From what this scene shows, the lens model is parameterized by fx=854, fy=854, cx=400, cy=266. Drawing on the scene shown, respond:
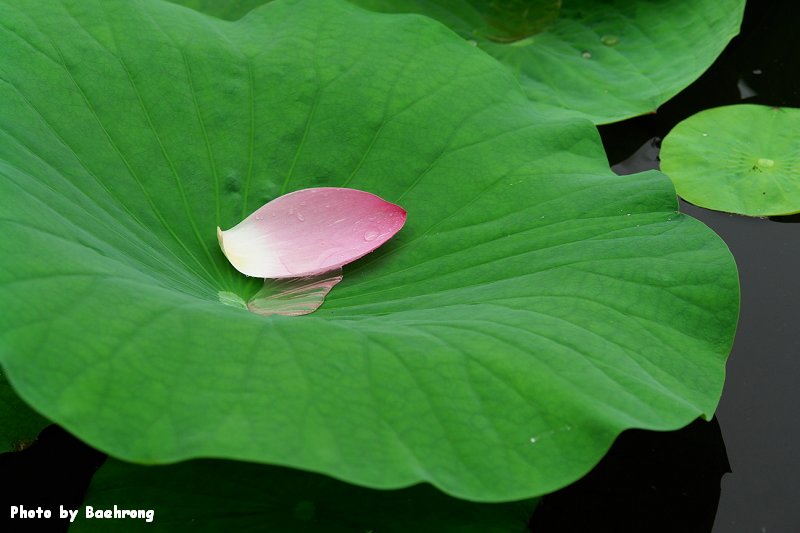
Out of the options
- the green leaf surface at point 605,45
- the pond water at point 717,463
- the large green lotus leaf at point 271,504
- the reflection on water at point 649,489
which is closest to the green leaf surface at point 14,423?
the pond water at point 717,463

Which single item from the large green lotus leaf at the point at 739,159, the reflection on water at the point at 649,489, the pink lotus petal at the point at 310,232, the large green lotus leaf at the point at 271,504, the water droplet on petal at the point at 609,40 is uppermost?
the water droplet on petal at the point at 609,40

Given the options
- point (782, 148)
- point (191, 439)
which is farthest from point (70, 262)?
point (782, 148)

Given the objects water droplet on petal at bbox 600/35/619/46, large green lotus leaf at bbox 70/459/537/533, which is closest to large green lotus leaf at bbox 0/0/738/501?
large green lotus leaf at bbox 70/459/537/533

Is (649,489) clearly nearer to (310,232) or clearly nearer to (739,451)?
(739,451)

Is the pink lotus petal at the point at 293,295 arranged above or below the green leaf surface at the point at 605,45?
below

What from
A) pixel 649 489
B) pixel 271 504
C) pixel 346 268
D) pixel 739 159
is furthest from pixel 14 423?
pixel 739 159

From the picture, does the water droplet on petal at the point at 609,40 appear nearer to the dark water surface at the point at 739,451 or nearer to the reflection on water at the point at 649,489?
the dark water surface at the point at 739,451

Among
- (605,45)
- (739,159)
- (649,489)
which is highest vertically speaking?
(605,45)
